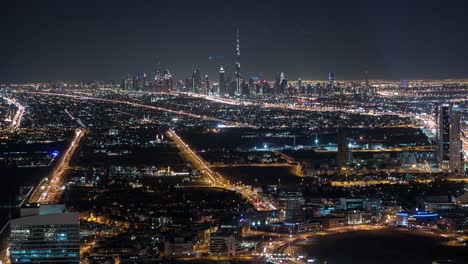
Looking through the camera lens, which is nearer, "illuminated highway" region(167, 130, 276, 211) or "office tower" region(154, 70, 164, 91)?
"illuminated highway" region(167, 130, 276, 211)

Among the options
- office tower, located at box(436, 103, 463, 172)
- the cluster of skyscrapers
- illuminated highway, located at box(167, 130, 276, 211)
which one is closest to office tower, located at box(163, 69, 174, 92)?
the cluster of skyscrapers

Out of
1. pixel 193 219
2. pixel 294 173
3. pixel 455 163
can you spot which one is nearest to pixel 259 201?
pixel 193 219

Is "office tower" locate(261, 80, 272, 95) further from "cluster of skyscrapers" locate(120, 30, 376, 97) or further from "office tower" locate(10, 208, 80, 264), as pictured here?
"office tower" locate(10, 208, 80, 264)

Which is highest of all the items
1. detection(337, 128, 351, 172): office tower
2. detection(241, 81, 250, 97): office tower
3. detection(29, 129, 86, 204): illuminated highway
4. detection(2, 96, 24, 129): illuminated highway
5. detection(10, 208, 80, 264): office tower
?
detection(241, 81, 250, 97): office tower

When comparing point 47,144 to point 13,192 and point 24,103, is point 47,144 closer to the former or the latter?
point 13,192

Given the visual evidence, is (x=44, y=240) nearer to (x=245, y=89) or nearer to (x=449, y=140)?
(x=449, y=140)

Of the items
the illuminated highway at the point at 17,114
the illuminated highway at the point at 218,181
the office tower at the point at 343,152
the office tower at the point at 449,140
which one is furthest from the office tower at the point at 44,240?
the illuminated highway at the point at 17,114

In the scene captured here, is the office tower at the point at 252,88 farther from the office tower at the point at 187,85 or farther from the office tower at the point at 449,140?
the office tower at the point at 449,140
